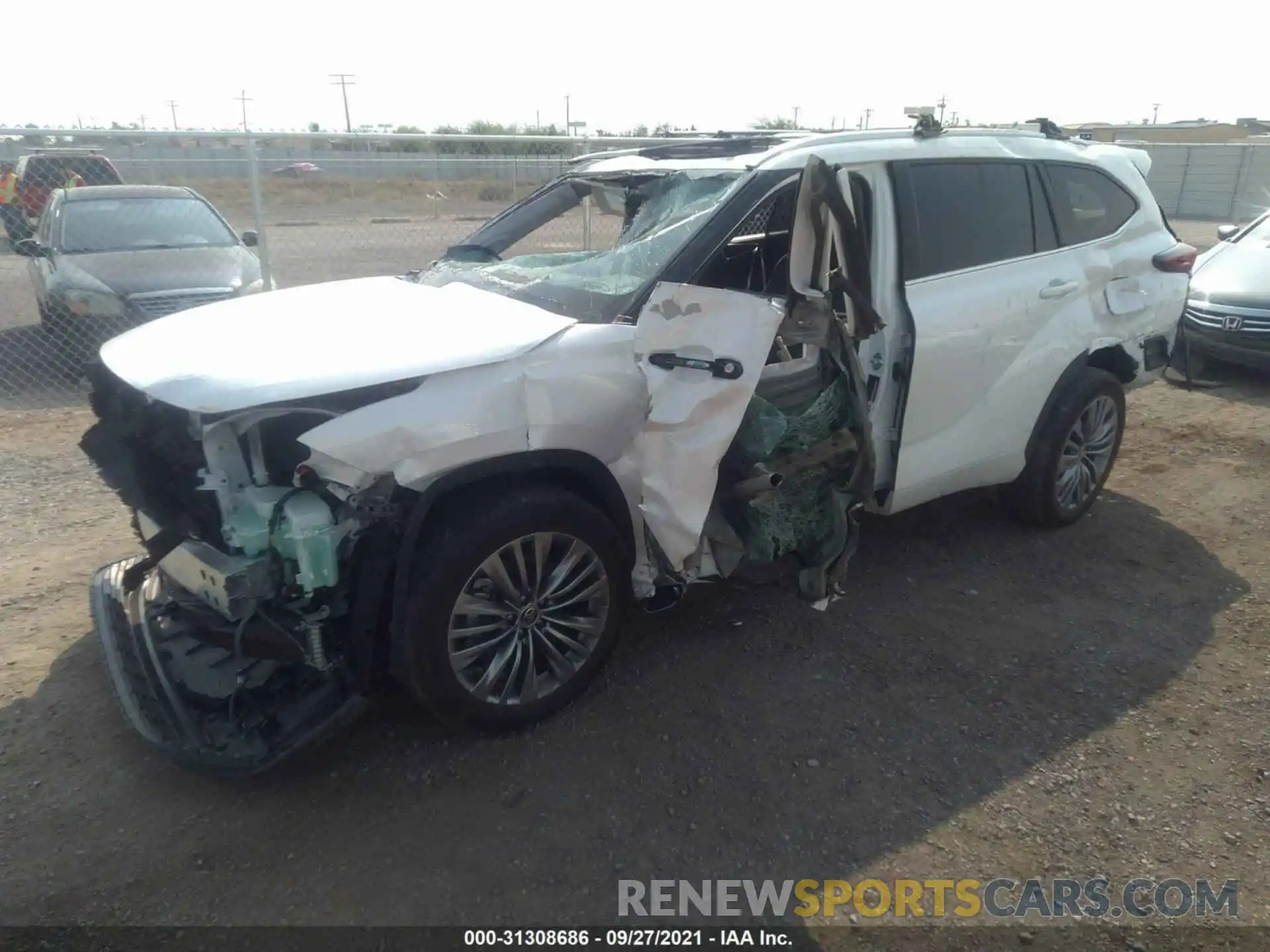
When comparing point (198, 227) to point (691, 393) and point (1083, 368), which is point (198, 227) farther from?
point (1083, 368)

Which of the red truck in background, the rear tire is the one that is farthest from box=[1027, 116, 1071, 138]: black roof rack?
the red truck in background

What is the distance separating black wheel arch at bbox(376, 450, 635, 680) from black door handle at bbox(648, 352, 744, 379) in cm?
42

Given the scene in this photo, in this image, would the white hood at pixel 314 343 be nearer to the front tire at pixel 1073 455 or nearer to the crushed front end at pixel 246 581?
the crushed front end at pixel 246 581

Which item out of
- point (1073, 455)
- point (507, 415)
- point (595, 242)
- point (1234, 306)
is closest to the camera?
point (507, 415)

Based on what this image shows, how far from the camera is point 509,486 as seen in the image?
3.06m

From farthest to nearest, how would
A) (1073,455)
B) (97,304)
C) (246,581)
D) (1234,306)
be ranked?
(1234,306), (97,304), (1073,455), (246,581)

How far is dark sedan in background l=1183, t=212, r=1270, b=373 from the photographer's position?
7.86 m

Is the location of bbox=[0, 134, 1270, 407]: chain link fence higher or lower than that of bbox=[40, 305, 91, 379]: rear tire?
higher

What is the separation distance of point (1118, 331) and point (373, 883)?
449 centimetres

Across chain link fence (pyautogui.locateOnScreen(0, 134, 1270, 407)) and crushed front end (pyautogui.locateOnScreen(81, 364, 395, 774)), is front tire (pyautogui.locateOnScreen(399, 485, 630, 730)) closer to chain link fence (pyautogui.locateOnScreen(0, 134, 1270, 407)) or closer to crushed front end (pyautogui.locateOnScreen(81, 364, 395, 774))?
crushed front end (pyautogui.locateOnScreen(81, 364, 395, 774))

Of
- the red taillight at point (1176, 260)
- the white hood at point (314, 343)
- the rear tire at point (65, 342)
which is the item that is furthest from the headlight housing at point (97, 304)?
the red taillight at point (1176, 260)

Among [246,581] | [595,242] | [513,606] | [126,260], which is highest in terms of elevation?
[595,242]

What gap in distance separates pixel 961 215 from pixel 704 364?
190 centimetres

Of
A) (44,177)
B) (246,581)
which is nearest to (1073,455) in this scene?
(246,581)
